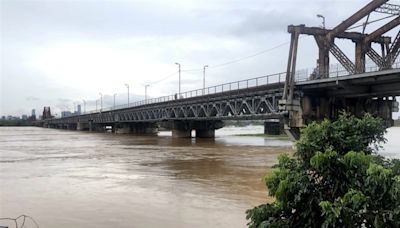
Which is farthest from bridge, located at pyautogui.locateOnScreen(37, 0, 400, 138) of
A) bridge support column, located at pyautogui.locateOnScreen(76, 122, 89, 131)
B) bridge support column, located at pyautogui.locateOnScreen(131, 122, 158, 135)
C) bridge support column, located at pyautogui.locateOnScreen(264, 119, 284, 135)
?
bridge support column, located at pyautogui.locateOnScreen(76, 122, 89, 131)

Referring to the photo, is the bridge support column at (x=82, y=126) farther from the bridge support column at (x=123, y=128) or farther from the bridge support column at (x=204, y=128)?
the bridge support column at (x=204, y=128)

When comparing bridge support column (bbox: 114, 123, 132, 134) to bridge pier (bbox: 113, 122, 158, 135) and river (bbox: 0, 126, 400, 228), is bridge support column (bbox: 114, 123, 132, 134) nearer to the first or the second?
bridge pier (bbox: 113, 122, 158, 135)

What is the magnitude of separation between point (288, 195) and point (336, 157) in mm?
786

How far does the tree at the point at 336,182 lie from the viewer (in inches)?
185

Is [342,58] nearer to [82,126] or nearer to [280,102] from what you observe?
[280,102]

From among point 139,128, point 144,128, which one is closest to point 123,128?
point 139,128

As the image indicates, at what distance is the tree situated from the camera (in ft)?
15.4

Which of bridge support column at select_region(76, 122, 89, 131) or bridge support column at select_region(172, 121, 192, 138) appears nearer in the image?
bridge support column at select_region(172, 121, 192, 138)

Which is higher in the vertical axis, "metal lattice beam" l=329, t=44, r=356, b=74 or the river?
"metal lattice beam" l=329, t=44, r=356, b=74

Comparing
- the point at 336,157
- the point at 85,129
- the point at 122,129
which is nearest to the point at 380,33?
the point at 336,157

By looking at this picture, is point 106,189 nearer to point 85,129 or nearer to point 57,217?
point 57,217

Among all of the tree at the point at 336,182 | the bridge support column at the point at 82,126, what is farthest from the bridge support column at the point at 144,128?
the tree at the point at 336,182

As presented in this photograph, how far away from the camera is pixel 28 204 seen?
1412cm

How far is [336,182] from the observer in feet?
16.7
